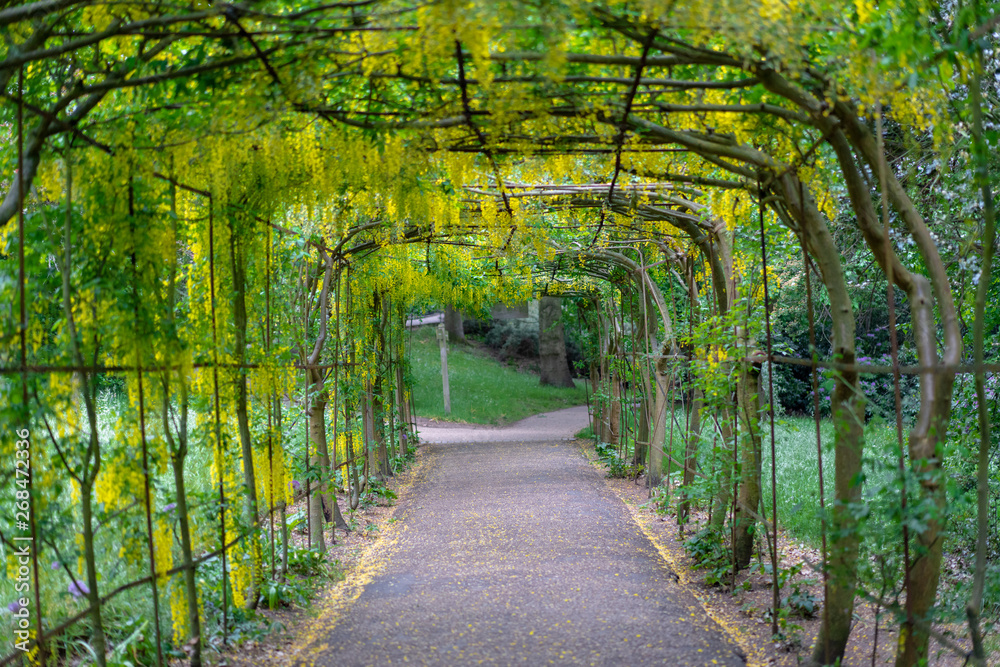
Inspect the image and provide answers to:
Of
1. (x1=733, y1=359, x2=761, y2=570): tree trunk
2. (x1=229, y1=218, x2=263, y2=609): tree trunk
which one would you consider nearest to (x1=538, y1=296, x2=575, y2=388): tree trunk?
(x1=733, y1=359, x2=761, y2=570): tree trunk

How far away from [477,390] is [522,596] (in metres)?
15.3

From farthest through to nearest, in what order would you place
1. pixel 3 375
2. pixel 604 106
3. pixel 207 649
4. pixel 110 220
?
pixel 207 649 → pixel 604 106 → pixel 110 220 → pixel 3 375

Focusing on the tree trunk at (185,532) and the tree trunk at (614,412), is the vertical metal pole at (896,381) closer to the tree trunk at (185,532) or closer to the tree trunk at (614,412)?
the tree trunk at (185,532)

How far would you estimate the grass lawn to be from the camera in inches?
699

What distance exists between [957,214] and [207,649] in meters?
4.04

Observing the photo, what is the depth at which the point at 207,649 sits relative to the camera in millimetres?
3254

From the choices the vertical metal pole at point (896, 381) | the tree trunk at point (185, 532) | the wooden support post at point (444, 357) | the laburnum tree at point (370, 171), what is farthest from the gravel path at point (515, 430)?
the vertical metal pole at point (896, 381)

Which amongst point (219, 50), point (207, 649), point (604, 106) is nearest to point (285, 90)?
point (219, 50)

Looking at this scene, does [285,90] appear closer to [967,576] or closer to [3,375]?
[3,375]

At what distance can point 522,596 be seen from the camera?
4.37 metres

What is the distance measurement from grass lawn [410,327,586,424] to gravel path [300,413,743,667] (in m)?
9.92

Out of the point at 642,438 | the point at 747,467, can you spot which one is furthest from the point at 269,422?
the point at 642,438

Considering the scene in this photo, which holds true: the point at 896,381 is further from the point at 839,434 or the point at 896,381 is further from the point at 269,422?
the point at 269,422

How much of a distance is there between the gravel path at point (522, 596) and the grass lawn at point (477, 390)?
9.92m
